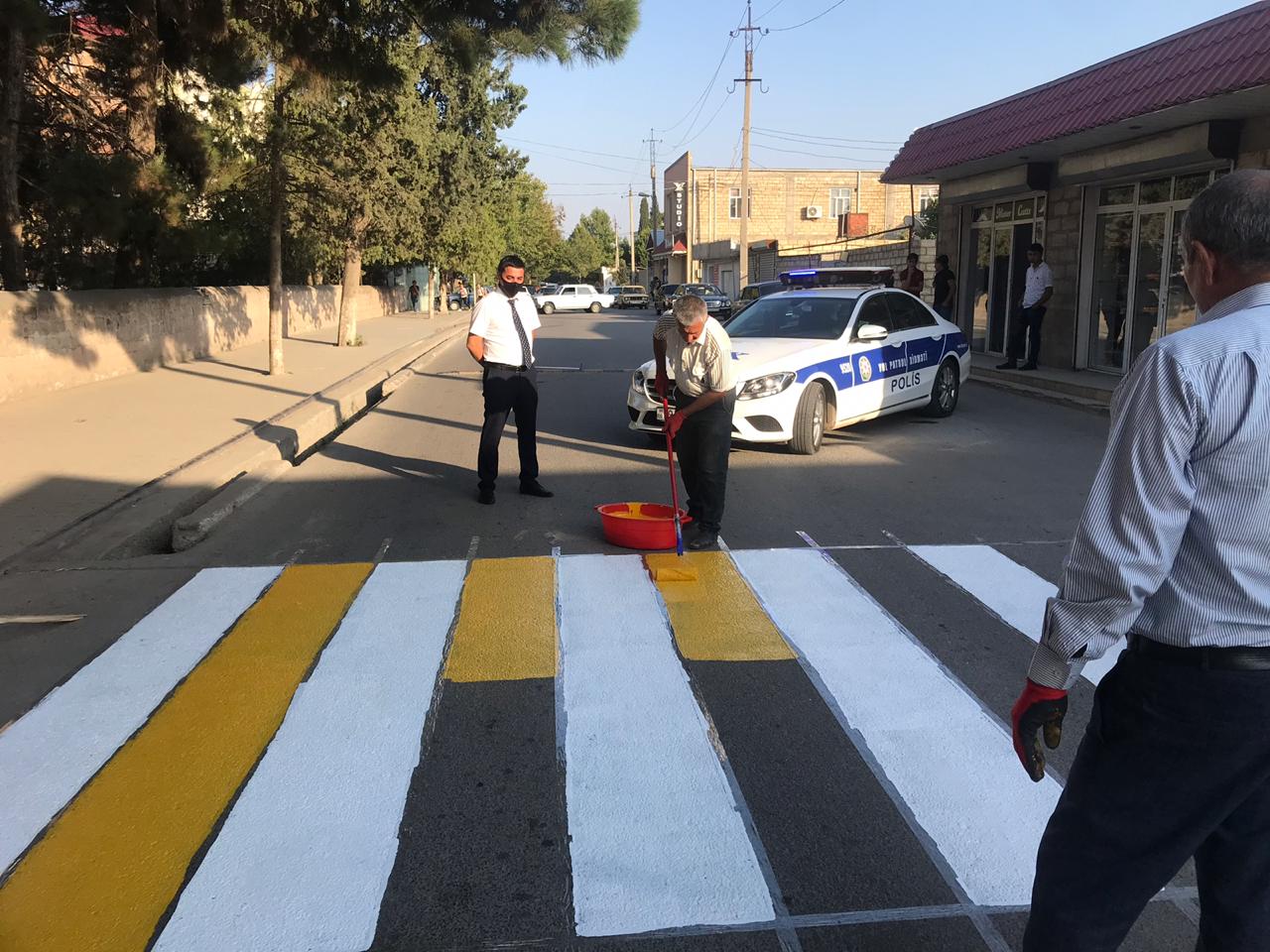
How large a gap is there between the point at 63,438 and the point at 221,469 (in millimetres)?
2544

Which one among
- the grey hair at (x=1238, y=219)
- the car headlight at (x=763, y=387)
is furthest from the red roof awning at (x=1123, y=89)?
the grey hair at (x=1238, y=219)

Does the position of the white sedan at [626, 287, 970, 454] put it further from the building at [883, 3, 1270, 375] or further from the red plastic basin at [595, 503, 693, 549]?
the building at [883, 3, 1270, 375]

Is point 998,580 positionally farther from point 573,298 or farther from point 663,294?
point 573,298

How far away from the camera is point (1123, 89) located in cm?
1268

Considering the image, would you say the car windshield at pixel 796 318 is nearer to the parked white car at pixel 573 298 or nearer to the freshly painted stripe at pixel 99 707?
the freshly painted stripe at pixel 99 707

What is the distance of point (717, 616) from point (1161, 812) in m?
3.45

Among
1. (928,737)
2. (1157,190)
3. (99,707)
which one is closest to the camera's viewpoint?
(928,737)

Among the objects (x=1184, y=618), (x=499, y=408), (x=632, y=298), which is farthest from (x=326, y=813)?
(x=632, y=298)

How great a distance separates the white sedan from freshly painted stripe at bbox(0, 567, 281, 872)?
196 inches

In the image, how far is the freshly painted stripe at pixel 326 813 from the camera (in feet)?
9.53

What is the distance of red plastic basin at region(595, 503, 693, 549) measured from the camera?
664 cm

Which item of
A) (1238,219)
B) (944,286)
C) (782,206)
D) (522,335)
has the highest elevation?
(782,206)

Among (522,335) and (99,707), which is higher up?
(522,335)

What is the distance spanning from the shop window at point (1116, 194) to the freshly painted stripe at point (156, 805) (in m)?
14.3
